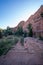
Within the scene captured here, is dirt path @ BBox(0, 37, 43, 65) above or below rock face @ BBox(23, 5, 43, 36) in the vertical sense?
below

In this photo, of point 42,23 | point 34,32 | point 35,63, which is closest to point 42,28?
point 42,23

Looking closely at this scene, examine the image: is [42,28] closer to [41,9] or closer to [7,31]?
[41,9]

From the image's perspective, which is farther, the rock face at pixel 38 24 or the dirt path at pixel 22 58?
the rock face at pixel 38 24

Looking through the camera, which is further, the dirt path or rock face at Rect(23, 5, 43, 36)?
rock face at Rect(23, 5, 43, 36)

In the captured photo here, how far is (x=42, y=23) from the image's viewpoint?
1661 centimetres

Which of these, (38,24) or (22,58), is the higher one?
(38,24)

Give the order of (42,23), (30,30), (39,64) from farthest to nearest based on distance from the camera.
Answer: (30,30), (42,23), (39,64)

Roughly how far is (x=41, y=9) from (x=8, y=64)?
707 inches

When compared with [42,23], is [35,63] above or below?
below

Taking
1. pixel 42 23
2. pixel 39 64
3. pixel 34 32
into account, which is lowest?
pixel 39 64

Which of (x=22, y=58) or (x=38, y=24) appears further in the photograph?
(x=38, y=24)

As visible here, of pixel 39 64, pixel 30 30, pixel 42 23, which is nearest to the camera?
pixel 39 64

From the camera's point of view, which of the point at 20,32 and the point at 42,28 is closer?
the point at 42,28

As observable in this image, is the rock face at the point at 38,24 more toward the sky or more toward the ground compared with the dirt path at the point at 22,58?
more toward the sky
